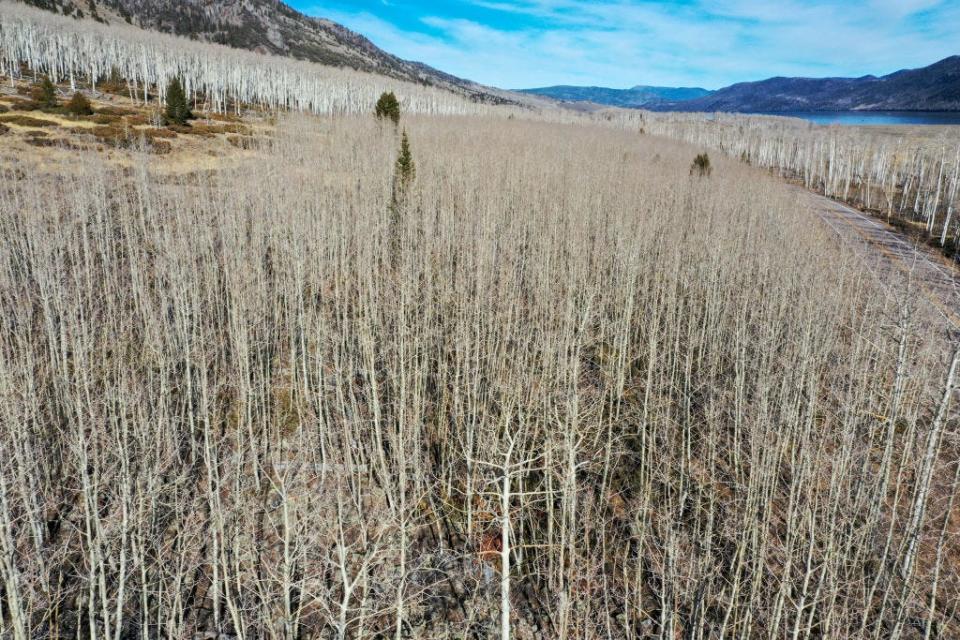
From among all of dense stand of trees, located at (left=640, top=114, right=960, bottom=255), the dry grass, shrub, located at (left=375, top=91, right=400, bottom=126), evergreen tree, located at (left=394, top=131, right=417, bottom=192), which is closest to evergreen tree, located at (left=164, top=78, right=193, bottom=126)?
the dry grass

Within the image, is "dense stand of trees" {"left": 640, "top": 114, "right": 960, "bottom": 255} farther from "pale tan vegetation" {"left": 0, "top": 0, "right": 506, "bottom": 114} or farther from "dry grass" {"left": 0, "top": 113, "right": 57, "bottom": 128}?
"dry grass" {"left": 0, "top": 113, "right": 57, "bottom": 128}

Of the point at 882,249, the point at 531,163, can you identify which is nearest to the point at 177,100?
the point at 531,163

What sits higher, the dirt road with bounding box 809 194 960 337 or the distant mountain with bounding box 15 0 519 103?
the distant mountain with bounding box 15 0 519 103

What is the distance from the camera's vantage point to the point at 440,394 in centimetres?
2092

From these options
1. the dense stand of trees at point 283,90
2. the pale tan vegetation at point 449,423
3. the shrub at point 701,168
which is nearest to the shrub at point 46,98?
the dense stand of trees at point 283,90

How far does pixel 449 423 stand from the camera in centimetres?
2020

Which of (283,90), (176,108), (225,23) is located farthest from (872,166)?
(225,23)

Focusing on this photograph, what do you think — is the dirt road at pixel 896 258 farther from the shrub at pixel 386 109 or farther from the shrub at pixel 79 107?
the shrub at pixel 79 107

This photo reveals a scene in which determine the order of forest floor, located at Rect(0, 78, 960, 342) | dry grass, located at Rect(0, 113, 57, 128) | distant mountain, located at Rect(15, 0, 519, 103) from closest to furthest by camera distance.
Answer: forest floor, located at Rect(0, 78, 960, 342) < dry grass, located at Rect(0, 113, 57, 128) < distant mountain, located at Rect(15, 0, 519, 103)

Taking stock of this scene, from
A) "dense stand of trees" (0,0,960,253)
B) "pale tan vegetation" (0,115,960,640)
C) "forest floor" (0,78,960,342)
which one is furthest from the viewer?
"dense stand of trees" (0,0,960,253)

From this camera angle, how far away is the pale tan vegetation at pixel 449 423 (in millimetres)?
11328

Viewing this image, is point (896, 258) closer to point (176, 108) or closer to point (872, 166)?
point (872, 166)

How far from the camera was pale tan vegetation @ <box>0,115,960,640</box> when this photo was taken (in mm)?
11328

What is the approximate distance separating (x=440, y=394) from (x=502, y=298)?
508cm
